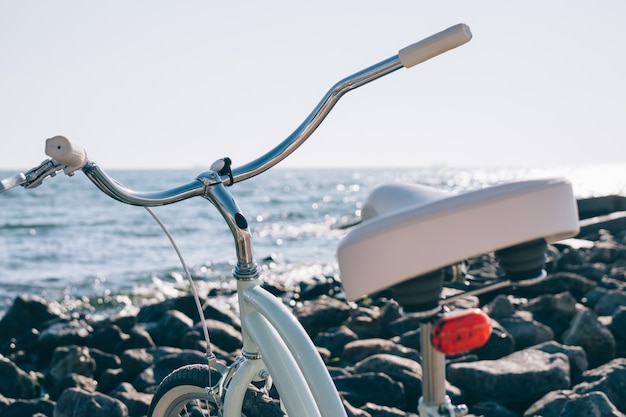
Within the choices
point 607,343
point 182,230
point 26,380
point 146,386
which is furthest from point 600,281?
point 182,230

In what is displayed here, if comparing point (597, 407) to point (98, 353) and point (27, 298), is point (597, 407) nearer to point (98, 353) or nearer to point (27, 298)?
point (98, 353)

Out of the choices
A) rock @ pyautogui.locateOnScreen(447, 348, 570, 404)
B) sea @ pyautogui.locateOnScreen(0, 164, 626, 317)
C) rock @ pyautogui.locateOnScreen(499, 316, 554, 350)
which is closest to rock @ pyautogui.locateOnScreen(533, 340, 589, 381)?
rock @ pyautogui.locateOnScreen(447, 348, 570, 404)

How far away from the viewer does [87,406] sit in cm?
432

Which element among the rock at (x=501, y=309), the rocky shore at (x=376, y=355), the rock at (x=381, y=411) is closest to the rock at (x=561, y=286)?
the rocky shore at (x=376, y=355)

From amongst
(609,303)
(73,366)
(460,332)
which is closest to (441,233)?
(460,332)

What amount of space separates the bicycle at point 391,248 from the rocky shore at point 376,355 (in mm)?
123

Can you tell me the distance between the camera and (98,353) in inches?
241

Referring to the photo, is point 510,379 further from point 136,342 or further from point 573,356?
point 136,342

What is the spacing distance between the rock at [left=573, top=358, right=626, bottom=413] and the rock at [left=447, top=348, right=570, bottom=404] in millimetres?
277

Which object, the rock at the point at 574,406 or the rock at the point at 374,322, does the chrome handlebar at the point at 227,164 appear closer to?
the rock at the point at 574,406

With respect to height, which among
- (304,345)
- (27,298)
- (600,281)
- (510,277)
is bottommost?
(600,281)

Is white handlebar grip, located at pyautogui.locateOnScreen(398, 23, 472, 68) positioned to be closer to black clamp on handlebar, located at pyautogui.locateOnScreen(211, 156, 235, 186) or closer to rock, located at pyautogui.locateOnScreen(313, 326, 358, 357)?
black clamp on handlebar, located at pyautogui.locateOnScreen(211, 156, 235, 186)

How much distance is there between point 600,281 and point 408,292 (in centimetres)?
767

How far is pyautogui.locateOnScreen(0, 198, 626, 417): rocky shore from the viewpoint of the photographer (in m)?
4.38
